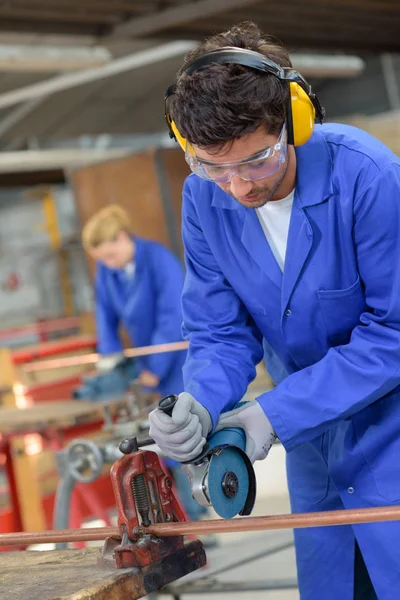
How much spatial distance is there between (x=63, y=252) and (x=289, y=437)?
1589 centimetres

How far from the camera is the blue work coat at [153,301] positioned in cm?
490

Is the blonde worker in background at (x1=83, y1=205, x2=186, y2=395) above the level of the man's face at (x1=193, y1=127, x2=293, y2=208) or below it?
above

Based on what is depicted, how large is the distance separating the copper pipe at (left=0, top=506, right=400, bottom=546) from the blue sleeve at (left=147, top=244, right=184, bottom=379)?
9.66 ft

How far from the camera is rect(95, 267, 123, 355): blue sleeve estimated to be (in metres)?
5.33

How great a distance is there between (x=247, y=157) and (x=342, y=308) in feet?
1.27

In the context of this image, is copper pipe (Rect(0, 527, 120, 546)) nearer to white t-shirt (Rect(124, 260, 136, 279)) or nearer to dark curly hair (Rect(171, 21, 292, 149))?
dark curly hair (Rect(171, 21, 292, 149))

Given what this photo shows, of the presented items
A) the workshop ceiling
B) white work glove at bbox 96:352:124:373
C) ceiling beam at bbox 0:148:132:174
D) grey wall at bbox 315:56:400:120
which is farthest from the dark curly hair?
grey wall at bbox 315:56:400:120

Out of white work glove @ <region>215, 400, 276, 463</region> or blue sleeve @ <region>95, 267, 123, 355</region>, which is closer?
white work glove @ <region>215, 400, 276, 463</region>

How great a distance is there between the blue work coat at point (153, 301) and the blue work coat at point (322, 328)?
2754 millimetres

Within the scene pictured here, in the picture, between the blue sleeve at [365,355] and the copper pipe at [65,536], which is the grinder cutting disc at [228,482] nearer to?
the blue sleeve at [365,355]

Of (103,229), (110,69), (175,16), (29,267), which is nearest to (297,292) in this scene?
(103,229)

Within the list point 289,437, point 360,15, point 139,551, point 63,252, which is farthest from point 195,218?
point 63,252

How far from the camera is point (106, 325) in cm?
537

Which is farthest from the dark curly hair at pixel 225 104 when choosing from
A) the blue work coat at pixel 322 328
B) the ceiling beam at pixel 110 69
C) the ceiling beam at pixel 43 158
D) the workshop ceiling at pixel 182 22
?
the ceiling beam at pixel 43 158
